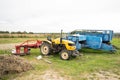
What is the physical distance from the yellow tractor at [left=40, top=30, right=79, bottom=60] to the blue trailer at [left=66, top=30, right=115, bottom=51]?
216 centimetres

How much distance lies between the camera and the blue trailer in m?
15.6

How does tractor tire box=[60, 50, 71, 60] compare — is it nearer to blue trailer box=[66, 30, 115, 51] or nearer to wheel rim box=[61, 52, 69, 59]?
wheel rim box=[61, 52, 69, 59]

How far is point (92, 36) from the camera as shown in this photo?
16.4 meters

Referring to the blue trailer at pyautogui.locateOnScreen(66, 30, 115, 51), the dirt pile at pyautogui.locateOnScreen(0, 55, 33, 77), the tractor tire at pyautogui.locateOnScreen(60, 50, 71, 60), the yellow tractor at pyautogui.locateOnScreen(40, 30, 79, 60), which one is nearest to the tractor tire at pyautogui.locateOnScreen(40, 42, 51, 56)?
the yellow tractor at pyautogui.locateOnScreen(40, 30, 79, 60)

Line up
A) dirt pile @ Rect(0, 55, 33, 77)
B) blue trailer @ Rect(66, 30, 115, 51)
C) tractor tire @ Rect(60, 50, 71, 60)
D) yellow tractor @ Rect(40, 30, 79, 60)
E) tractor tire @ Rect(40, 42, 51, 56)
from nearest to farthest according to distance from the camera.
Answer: dirt pile @ Rect(0, 55, 33, 77) → tractor tire @ Rect(60, 50, 71, 60) → yellow tractor @ Rect(40, 30, 79, 60) → tractor tire @ Rect(40, 42, 51, 56) → blue trailer @ Rect(66, 30, 115, 51)

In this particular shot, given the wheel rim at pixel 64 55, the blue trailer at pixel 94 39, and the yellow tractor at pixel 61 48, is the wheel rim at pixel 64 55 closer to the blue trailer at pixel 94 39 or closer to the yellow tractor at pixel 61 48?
the yellow tractor at pixel 61 48

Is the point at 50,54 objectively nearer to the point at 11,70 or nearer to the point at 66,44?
the point at 66,44

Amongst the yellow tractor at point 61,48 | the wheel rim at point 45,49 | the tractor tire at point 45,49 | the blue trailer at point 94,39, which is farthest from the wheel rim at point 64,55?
the blue trailer at point 94,39

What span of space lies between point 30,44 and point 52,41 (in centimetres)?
168

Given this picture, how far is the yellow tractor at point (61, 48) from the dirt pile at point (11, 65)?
128 inches

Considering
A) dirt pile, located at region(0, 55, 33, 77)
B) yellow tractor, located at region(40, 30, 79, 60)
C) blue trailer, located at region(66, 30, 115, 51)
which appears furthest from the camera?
blue trailer, located at region(66, 30, 115, 51)

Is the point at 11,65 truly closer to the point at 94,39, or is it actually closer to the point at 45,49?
the point at 45,49

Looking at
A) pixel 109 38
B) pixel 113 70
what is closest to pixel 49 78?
pixel 113 70

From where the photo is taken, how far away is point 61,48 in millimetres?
13477
